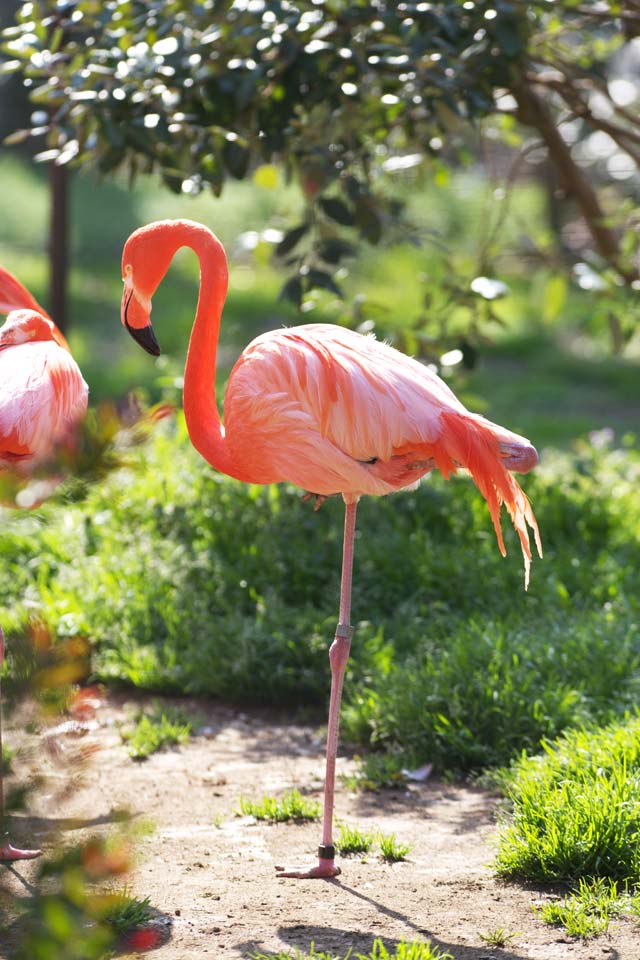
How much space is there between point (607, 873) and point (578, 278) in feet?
9.49

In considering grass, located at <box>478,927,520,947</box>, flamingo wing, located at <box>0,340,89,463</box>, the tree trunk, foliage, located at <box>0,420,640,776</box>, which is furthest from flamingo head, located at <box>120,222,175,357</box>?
the tree trunk

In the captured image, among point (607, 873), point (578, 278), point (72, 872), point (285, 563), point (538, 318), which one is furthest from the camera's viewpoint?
point (538, 318)

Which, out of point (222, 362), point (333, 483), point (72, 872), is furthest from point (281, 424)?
point (222, 362)

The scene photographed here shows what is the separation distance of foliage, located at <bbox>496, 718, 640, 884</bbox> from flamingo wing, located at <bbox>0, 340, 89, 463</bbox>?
→ 1.54 meters

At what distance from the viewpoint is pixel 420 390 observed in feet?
10.2

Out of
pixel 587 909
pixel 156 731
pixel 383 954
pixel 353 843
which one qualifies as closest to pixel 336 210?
pixel 156 731

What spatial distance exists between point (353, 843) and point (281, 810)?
1.04 ft

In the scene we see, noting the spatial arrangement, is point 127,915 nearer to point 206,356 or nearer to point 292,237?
point 206,356

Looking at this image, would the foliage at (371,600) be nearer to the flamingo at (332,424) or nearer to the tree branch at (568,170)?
the flamingo at (332,424)

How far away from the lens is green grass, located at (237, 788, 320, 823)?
357cm

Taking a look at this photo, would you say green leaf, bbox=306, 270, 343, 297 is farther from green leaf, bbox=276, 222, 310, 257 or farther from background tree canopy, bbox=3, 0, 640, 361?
green leaf, bbox=276, 222, 310, 257

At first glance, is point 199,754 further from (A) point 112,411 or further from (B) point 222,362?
(B) point 222,362

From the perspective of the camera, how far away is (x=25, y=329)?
369 cm

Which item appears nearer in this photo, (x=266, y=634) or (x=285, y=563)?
(x=266, y=634)
